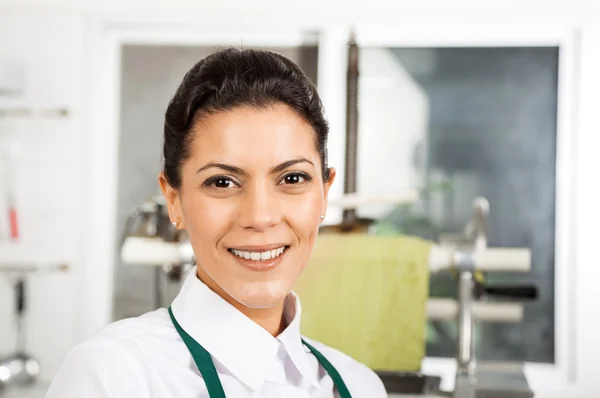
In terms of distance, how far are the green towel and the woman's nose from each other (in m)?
0.42

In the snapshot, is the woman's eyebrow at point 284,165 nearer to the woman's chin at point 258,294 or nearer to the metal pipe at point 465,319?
the woman's chin at point 258,294

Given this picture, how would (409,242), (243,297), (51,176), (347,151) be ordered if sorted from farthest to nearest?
(51,176) → (347,151) → (409,242) → (243,297)

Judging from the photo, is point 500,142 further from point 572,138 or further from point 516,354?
point 516,354

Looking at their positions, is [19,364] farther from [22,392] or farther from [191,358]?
[191,358]

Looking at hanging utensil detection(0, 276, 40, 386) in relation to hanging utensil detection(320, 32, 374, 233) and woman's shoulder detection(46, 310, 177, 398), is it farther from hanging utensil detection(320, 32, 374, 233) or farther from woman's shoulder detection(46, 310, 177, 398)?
woman's shoulder detection(46, 310, 177, 398)

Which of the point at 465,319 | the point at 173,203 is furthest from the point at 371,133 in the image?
the point at 173,203

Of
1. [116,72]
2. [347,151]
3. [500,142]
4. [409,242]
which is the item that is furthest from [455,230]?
[116,72]

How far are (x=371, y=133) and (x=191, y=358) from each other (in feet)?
4.45

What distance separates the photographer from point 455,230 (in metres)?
1.89

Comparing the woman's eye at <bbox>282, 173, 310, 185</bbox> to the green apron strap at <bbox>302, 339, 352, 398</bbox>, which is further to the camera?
the green apron strap at <bbox>302, 339, 352, 398</bbox>

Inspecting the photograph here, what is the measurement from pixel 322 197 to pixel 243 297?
0.40ft

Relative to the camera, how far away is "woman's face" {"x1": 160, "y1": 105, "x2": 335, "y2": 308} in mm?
604

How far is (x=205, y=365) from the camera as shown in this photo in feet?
2.06

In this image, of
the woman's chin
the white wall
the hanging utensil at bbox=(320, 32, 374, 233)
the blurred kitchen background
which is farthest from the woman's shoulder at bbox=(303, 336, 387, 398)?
the white wall
